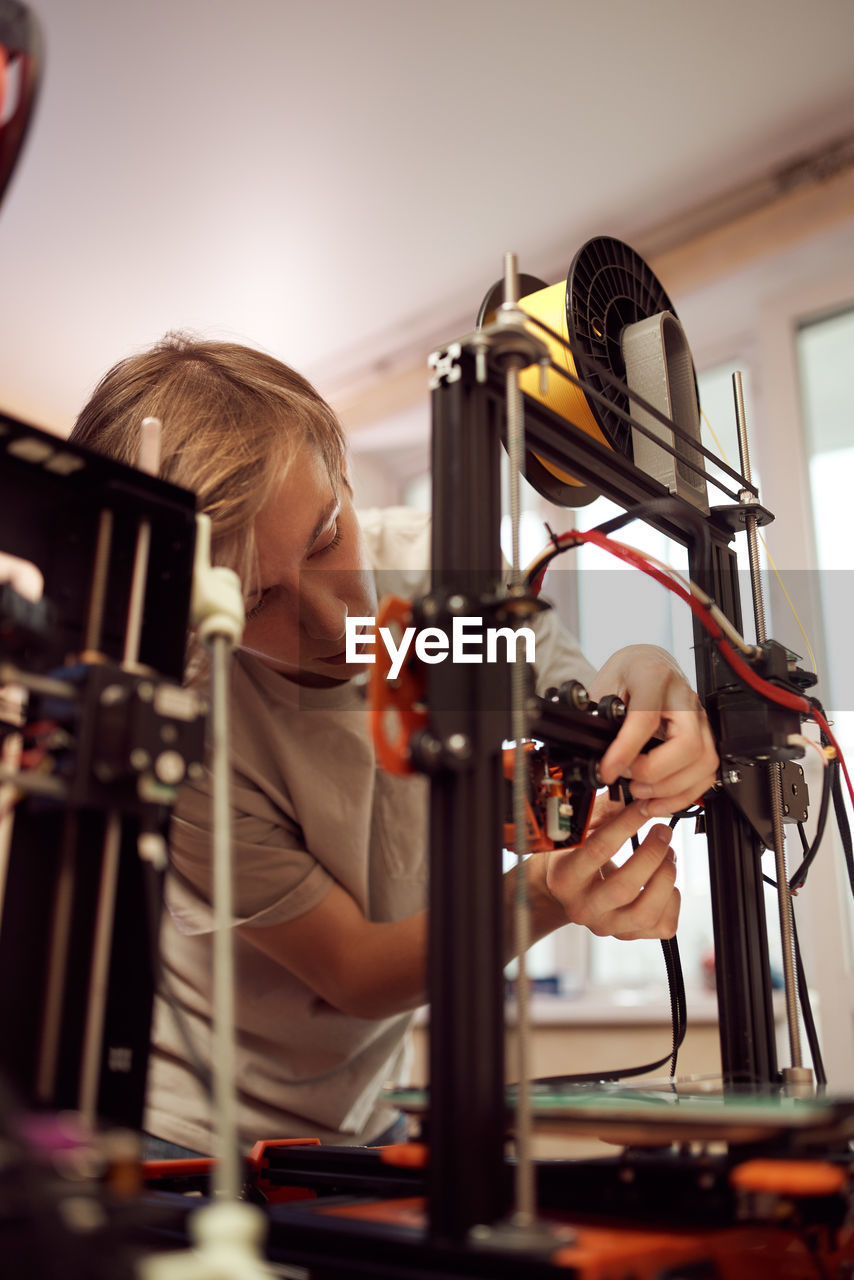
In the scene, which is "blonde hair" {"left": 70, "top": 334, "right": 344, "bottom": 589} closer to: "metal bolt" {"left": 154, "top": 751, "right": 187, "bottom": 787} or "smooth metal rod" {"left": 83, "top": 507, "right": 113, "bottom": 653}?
"smooth metal rod" {"left": 83, "top": 507, "right": 113, "bottom": 653}

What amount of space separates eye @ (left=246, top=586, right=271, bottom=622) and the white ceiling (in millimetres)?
933

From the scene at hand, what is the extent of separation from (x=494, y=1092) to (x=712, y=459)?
0.70m

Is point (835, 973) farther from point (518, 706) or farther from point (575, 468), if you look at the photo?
point (518, 706)

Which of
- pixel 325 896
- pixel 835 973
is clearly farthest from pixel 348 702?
pixel 835 973

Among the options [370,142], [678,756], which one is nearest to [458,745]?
[678,756]

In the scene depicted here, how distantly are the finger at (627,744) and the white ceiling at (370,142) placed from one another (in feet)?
4.34

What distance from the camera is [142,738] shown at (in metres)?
0.57

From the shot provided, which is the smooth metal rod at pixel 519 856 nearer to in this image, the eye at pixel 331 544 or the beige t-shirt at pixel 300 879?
the eye at pixel 331 544

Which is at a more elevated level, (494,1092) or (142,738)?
(142,738)

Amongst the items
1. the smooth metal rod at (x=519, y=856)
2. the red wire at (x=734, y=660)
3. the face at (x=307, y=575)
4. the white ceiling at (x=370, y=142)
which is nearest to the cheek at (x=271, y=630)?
the face at (x=307, y=575)

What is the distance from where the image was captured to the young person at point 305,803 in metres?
0.93

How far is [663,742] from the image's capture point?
871 mm

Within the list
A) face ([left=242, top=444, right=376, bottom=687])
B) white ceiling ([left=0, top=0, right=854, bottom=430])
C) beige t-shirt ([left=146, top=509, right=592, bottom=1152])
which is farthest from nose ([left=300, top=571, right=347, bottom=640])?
white ceiling ([left=0, top=0, right=854, bottom=430])

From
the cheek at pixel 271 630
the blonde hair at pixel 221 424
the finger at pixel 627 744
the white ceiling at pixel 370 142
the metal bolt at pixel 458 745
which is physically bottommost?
the metal bolt at pixel 458 745
